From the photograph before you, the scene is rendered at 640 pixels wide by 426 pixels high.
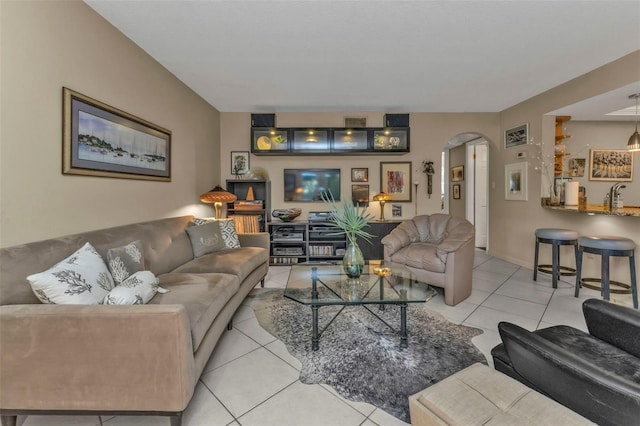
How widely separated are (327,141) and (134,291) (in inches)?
139

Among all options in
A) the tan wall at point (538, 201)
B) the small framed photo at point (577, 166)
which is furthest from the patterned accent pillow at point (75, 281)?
the small framed photo at point (577, 166)

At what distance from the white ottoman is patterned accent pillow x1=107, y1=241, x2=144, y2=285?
1906mm

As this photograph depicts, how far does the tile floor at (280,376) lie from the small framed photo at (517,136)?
7.58 feet

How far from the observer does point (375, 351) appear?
79.5 inches

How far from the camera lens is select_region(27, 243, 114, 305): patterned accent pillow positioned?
1358mm

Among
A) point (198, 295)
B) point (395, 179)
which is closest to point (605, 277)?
point (395, 179)

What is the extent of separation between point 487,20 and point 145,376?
3.35m

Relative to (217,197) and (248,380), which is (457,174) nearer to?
(217,197)

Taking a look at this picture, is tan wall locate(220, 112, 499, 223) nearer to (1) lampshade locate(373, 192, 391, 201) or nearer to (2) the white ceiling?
(1) lampshade locate(373, 192, 391, 201)

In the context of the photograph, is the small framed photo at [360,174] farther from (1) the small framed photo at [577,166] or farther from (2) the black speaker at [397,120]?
(1) the small framed photo at [577,166]

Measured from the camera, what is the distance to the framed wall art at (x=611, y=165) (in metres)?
4.26

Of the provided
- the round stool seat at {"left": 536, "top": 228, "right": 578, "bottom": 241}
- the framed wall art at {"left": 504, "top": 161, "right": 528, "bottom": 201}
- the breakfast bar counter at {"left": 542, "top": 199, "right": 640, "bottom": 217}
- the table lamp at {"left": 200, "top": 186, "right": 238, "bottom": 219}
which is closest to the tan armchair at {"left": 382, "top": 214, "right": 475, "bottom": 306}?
the round stool seat at {"left": 536, "top": 228, "right": 578, "bottom": 241}

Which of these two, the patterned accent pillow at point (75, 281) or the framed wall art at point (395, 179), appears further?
the framed wall art at point (395, 179)

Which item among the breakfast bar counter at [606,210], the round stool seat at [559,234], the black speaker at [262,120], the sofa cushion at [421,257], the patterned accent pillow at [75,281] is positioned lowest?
the sofa cushion at [421,257]
